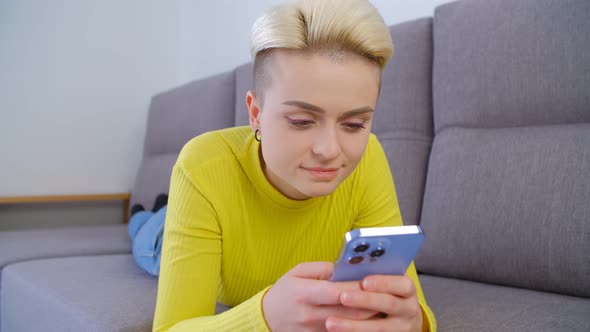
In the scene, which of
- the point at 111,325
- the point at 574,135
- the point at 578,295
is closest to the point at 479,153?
the point at 574,135

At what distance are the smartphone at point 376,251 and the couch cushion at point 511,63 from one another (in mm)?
755

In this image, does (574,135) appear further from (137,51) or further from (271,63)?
(137,51)

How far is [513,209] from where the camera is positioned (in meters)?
1.11

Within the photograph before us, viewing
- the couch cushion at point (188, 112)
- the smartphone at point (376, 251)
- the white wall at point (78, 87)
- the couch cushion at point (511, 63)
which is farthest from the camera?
the white wall at point (78, 87)

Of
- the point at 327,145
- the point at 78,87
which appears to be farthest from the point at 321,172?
the point at 78,87

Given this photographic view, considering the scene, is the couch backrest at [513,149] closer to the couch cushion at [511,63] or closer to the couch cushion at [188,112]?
the couch cushion at [511,63]

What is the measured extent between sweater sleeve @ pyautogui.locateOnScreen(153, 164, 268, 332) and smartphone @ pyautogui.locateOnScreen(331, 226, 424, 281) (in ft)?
0.96

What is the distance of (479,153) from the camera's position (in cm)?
122

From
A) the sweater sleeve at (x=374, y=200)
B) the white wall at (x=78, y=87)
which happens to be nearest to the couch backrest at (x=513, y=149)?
the sweater sleeve at (x=374, y=200)

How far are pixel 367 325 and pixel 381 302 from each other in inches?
1.3

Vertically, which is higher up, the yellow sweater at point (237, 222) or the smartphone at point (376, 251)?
the smartphone at point (376, 251)

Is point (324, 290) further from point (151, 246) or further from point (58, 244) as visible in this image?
point (58, 244)

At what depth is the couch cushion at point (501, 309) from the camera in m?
0.84

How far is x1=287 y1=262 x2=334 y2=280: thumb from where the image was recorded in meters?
0.61
